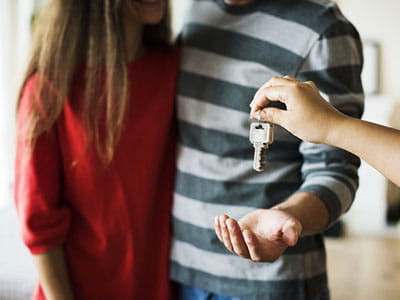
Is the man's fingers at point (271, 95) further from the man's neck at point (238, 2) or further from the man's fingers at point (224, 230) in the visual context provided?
the man's neck at point (238, 2)

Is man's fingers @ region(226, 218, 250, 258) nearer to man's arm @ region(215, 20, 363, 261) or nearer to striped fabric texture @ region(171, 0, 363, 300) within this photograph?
man's arm @ region(215, 20, 363, 261)

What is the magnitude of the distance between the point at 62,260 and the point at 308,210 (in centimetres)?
49

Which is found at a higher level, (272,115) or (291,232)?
(272,115)

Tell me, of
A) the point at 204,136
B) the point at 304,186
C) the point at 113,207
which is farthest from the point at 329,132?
the point at 113,207

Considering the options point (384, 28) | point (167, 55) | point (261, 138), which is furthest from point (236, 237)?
point (384, 28)

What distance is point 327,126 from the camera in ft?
1.87

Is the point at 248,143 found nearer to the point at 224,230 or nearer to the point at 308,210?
the point at 308,210

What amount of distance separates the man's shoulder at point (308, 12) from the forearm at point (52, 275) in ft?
1.93

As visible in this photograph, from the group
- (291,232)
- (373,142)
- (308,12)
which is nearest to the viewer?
(373,142)

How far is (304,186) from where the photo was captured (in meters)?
0.88

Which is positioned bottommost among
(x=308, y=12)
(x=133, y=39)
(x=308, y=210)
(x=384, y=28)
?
(x=384, y=28)

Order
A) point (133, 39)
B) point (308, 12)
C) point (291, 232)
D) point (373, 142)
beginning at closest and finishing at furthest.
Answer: point (373, 142)
point (291, 232)
point (308, 12)
point (133, 39)

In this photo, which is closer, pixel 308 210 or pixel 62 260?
pixel 308 210

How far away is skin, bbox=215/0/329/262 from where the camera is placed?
659 mm
